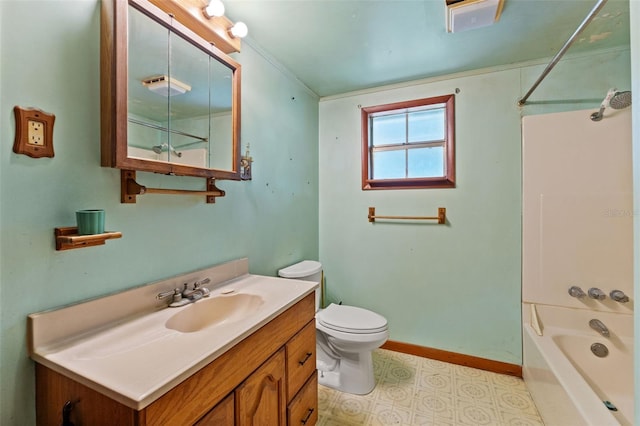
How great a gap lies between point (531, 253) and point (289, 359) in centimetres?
179

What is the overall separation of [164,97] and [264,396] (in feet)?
4.15

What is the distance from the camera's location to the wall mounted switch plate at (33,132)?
750 millimetres

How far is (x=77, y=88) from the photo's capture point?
0.88 meters

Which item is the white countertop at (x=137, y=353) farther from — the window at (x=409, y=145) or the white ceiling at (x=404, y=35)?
the window at (x=409, y=145)

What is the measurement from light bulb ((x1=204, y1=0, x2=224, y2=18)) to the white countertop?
52.5 inches

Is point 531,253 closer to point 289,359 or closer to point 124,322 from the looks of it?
point 289,359

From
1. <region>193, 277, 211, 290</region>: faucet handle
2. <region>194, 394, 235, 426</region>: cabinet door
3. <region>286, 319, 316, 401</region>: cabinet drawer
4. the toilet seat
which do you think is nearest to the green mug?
<region>193, 277, 211, 290</region>: faucet handle

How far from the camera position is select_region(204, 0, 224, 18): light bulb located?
1.22 m

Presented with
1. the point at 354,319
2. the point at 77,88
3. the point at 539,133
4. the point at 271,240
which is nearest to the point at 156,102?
the point at 77,88

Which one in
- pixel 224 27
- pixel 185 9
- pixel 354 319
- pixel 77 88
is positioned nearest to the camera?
pixel 77 88

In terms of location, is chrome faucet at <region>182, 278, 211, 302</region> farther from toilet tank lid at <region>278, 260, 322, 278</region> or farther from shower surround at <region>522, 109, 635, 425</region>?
shower surround at <region>522, 109, 635, 425</region>

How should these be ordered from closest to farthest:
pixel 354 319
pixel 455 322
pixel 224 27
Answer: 1. pixel 224 27
2. pixel 354 319
3. pixel 455 322

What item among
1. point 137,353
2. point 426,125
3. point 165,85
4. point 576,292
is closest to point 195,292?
point 137,353

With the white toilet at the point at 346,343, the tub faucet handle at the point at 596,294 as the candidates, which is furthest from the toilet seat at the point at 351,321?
the tub faucet handle at the point at 596,294
